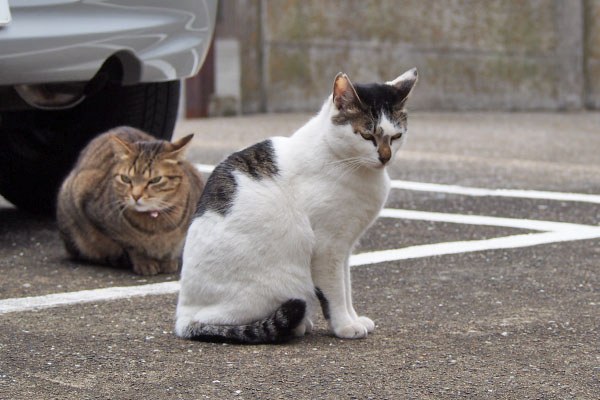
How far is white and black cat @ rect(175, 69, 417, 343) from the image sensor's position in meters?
3.53

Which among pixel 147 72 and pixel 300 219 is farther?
pixel 147 72

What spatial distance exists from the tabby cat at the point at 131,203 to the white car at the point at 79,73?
0.34 metres

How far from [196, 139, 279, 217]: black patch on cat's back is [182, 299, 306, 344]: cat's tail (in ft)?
1.33

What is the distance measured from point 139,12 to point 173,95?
92 cm

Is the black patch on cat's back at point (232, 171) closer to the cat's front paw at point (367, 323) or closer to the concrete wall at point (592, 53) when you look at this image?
the cat's front paw at point (367, 323)

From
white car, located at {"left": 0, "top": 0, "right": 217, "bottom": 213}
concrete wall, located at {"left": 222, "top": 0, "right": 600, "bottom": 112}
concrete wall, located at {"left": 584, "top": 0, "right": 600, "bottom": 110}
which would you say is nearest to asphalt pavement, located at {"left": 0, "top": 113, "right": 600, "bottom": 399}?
white car, located at {"left": 0, "top": 0, "right": 217, "bottom": 213}

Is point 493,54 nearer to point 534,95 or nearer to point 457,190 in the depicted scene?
point 534,95

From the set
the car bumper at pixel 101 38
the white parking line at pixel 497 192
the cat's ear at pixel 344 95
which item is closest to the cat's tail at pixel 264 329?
the cat's ear at pixel 344 95

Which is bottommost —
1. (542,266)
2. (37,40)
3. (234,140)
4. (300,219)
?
(234,140)

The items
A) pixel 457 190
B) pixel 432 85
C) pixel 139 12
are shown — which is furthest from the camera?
pixel 432 85

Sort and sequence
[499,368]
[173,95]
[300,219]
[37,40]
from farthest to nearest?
[173,95] < [37,40] < [300,219] < [499,368]

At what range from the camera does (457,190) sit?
7.08m

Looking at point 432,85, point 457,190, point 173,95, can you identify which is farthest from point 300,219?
point 432,85

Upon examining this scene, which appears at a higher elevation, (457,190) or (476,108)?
(457,190)
